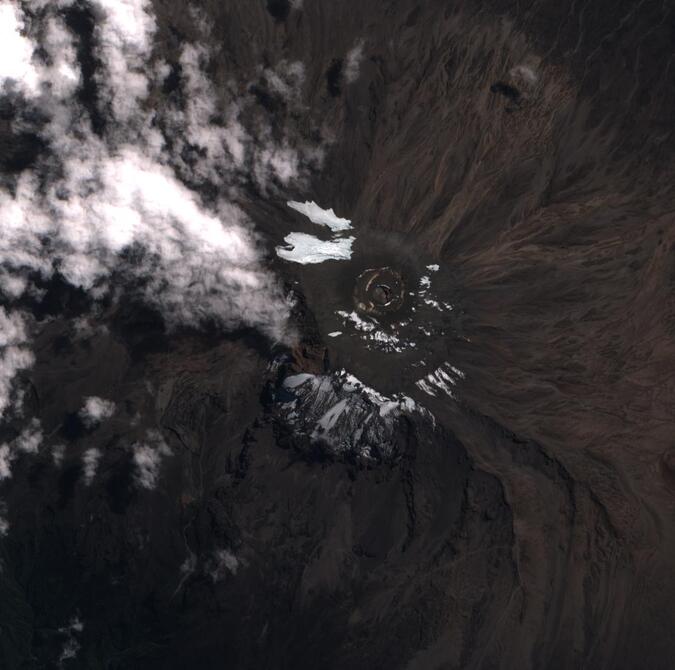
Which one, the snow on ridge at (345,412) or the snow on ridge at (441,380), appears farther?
the snow on ridge at (441,380)

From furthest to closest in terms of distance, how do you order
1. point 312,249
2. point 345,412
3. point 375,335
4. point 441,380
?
1. point 312,249
2. point 375,335
3. point 441,380
4. point 345,412

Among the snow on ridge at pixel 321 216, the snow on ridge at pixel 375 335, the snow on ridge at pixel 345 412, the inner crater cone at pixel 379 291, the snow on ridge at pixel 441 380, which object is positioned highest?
the snow on ridge at pixel 321 216

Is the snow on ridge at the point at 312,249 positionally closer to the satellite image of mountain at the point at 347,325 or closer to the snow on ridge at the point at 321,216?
the satellite image of mountain at the point at 347,325

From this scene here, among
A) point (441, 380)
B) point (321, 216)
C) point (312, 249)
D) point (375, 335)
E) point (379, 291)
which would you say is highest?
point (321, 216)

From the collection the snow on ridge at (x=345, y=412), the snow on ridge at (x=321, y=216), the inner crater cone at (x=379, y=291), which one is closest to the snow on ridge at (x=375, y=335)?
the inner crater cone at (x=379, y=291)

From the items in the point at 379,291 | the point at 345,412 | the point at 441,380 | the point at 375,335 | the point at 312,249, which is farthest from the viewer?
the point at 312,249

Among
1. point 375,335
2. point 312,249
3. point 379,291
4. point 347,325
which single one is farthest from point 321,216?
point 375,335

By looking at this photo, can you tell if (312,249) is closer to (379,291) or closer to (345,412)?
(379,291)

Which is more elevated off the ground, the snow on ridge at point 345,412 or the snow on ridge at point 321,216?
the snow on ridge at point 321,216
